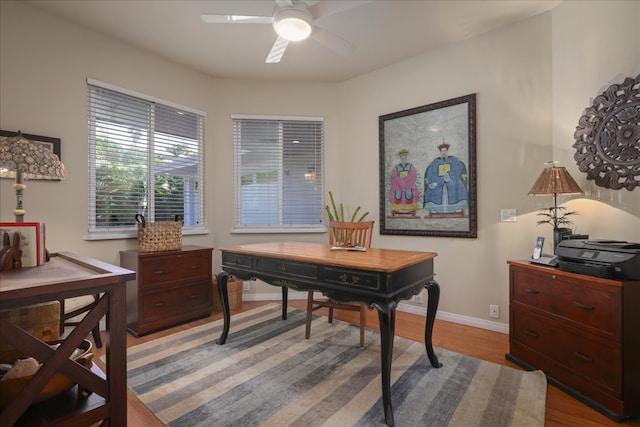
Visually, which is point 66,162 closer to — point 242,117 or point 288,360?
Result: point 242,117

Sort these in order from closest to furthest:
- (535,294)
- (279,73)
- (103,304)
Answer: (103,304), (535,294), (279,73)

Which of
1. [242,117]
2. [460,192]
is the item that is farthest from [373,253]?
[242,117]

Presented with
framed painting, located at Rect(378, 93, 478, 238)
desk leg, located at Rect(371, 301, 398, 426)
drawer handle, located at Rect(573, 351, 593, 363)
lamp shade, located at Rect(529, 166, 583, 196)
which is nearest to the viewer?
desk leg, located at Rect(371, 301, 398, 426)

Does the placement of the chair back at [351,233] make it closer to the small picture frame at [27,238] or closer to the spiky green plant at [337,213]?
the spiky green plant at [337,213]

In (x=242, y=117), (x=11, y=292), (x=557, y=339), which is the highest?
(x=242, y=117)

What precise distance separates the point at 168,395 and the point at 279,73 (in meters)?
3.49

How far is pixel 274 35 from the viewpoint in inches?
116

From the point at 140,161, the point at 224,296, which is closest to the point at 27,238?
the point at 224,296

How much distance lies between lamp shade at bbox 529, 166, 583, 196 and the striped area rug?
1297 millimetres

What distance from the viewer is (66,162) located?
2648 mm

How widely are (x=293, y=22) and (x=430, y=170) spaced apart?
202 cm

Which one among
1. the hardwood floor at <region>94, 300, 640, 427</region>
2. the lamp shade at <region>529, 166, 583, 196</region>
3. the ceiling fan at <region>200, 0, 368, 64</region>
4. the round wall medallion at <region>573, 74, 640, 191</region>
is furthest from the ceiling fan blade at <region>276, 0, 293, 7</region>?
the hardwood floor at <region>94, 300, 640, 427</region>

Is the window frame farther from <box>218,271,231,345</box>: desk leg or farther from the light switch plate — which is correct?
the light switch plate

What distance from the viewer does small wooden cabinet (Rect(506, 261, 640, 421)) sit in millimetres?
1599
